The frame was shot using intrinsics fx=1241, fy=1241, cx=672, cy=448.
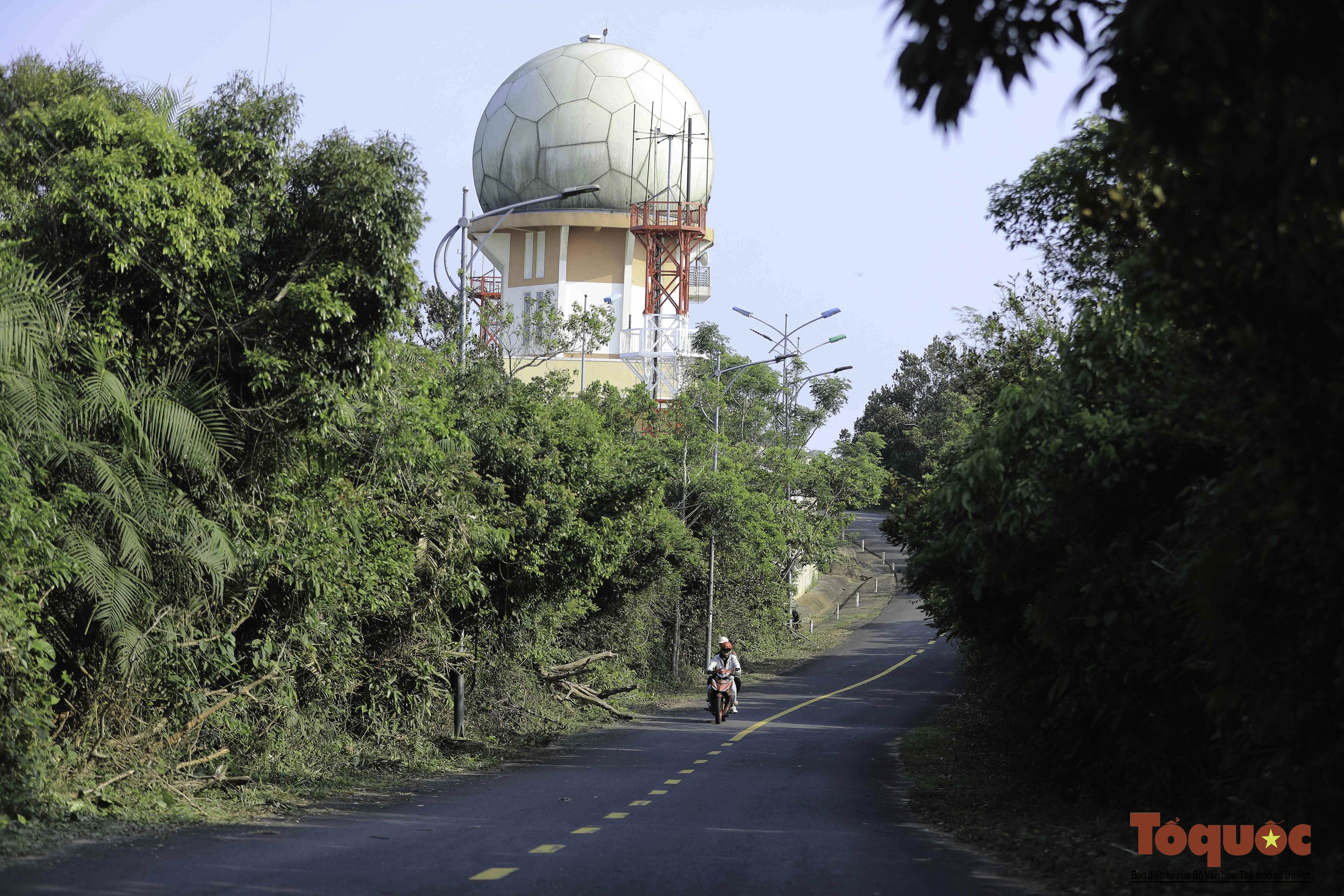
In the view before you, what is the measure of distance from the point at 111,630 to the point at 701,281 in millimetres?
40790

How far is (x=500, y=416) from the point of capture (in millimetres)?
20141

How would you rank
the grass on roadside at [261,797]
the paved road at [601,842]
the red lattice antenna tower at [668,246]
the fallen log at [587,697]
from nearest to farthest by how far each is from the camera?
the paved road at [601,842], the grass on roadside at [261,797], the fallen log at [587,697], the red lattice antenna tower at [668,246]

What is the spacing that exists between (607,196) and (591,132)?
2978 mm

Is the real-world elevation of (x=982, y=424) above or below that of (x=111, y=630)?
above

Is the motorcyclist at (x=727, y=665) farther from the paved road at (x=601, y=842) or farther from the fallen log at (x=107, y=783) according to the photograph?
the fallen log at (x=107, y=783)

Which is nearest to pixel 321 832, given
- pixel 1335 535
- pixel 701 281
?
pixel 1335 535

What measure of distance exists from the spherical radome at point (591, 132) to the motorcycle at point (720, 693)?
24.1 m

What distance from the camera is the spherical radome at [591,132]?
145 feet

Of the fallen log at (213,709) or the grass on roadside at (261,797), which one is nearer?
the grass on roadside at (261,797)

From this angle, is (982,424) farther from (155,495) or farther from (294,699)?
(155,495)

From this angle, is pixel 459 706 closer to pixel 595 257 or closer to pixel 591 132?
pixel 591 132

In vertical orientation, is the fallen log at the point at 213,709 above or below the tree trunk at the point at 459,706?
above

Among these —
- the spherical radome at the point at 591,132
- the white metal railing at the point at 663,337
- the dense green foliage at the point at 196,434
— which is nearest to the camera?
the dense green foliage at the point at 196,434

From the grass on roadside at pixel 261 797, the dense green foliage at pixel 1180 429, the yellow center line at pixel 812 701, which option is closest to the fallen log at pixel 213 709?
the grass on roadside at pixel 261 797
